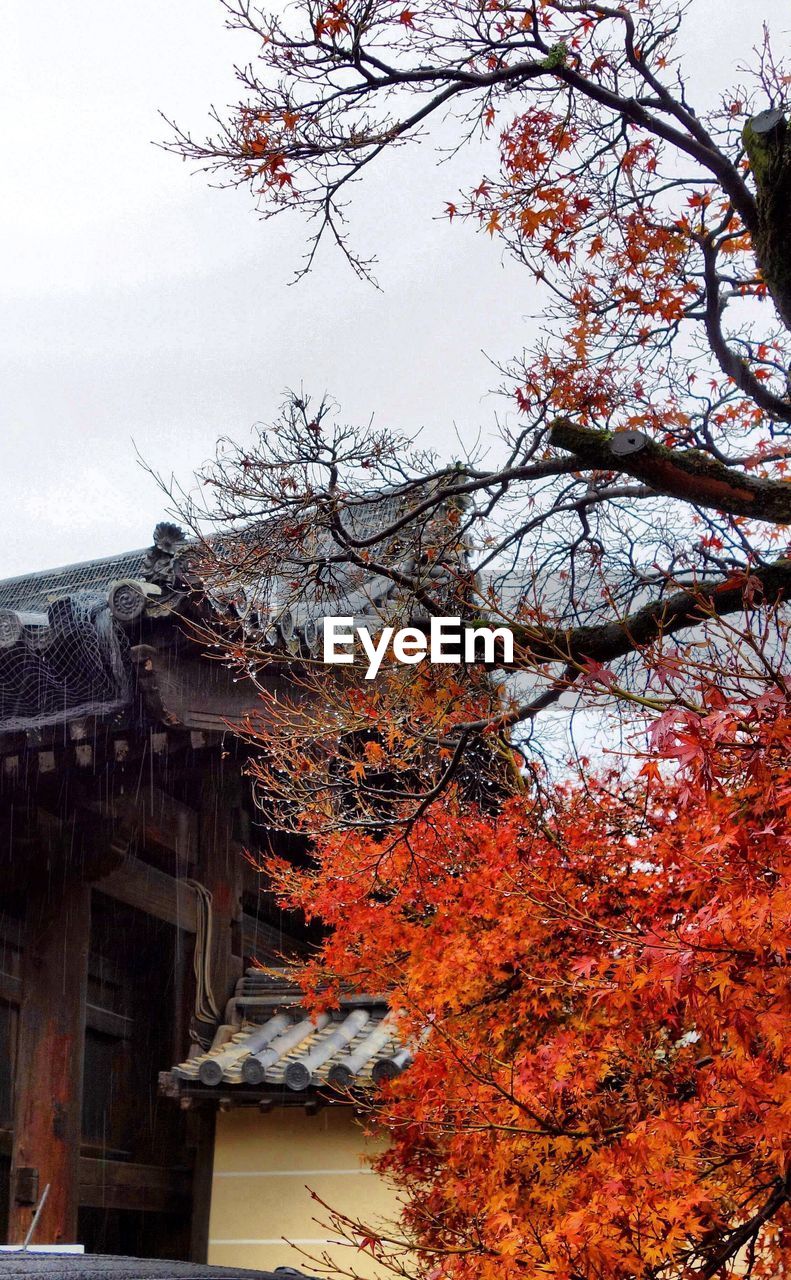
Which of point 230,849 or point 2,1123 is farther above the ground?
point 230,849

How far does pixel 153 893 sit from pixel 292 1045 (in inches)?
55.6

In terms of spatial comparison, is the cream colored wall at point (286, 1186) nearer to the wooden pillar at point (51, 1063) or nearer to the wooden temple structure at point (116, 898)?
the wooden temple structure at point (116, 898)

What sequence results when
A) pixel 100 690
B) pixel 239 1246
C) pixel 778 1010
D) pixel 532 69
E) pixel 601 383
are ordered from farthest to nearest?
pixel 601 383 → pixel 239 1246 → pixel 100 690 → pixel 532 69 → pixel 778 1010

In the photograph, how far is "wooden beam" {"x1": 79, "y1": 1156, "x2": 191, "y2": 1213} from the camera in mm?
6887

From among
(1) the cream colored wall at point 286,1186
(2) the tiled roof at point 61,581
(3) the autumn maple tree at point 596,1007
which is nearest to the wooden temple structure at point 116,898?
(1) the cream colored wall at point 286,1186

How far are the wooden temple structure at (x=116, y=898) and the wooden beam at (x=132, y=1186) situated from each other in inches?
0.5

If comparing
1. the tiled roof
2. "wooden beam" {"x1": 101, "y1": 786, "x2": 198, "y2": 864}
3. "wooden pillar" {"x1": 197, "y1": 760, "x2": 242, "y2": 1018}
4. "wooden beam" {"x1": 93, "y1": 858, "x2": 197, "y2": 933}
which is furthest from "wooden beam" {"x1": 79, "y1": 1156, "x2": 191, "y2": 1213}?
the tiled roof

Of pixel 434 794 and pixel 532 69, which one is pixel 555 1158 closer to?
pixel 434 794

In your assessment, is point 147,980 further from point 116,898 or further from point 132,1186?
point 132,1186

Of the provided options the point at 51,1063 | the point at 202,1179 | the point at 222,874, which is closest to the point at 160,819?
the point at 222,874

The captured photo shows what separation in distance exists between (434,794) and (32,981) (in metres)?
3.48

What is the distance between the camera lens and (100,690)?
6230mm

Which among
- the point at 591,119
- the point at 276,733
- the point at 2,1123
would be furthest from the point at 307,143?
the point at 2,1123

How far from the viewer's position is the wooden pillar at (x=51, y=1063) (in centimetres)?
629
